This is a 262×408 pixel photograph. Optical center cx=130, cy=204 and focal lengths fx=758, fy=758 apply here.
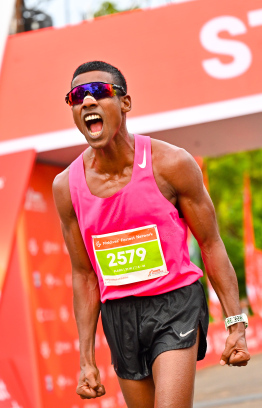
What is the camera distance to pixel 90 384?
360 cm

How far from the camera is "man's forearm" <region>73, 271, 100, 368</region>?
3.70 metres

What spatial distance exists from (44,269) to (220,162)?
12721 millimetres

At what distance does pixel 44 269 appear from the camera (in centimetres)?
673

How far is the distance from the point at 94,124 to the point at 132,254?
2.06ft

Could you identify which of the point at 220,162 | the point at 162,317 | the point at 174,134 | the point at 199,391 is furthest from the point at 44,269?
the point at 220,162

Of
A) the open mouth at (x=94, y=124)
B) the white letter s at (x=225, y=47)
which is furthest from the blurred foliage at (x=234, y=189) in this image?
the open mouth at (x=94, y=124)

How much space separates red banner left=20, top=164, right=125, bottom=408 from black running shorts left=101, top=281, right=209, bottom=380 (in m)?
2.86

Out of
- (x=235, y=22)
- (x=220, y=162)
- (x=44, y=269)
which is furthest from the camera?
(x=220, y=162)

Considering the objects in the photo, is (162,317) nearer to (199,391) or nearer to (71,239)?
(71,239)

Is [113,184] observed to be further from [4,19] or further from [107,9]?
[107,9]

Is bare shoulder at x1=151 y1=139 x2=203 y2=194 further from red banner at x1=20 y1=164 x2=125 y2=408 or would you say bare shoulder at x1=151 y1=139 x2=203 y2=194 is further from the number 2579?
red banner at x1=20 y1=164 x2=125 y2=408

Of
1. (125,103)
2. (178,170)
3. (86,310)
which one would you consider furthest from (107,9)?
(178,170)

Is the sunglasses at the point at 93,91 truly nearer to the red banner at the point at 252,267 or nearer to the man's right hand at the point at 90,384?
the man's right hand at the point at 90,384

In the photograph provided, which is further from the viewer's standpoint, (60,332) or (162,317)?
(60,332)
